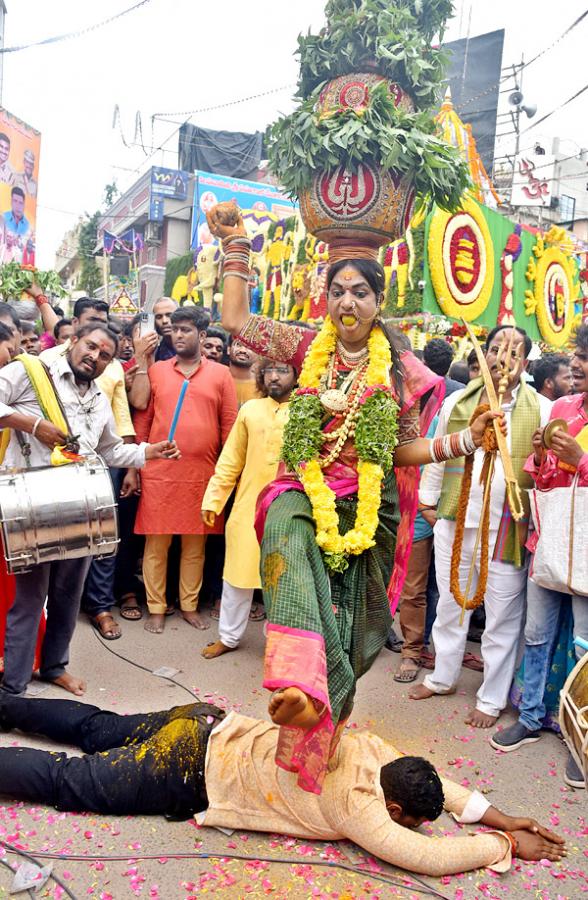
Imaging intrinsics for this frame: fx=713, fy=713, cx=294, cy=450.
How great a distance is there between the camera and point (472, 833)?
281cm

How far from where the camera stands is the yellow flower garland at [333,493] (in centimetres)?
265

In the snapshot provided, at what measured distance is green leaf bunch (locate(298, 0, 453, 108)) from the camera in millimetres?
3990

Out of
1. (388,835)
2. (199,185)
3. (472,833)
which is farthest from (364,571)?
(199,185)

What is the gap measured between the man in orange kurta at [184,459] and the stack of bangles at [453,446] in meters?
2.54

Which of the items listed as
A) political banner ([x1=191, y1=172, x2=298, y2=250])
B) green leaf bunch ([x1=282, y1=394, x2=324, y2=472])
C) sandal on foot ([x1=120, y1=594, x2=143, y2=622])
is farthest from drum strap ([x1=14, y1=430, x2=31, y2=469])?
political banner ([x1=191, y1=172, x2=298, y2=250])

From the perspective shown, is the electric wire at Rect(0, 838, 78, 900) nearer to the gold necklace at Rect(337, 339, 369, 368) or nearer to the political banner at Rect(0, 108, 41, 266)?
the gold necklace at Rect(337, 339, 369, 368)

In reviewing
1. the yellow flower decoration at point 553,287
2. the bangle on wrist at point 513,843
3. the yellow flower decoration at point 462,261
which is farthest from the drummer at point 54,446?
the yellow flower decoration at point 553,287

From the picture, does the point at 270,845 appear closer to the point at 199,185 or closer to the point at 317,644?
the point at 317,644

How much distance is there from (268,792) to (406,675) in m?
1.95

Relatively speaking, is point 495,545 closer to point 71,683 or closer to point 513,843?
point 513,843

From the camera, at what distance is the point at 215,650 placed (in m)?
4.61

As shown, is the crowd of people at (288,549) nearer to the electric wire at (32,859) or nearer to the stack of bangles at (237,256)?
the stack of bangles at (237,256)

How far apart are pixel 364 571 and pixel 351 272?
1200mm

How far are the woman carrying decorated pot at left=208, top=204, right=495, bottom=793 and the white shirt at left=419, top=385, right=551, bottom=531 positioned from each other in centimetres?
101
